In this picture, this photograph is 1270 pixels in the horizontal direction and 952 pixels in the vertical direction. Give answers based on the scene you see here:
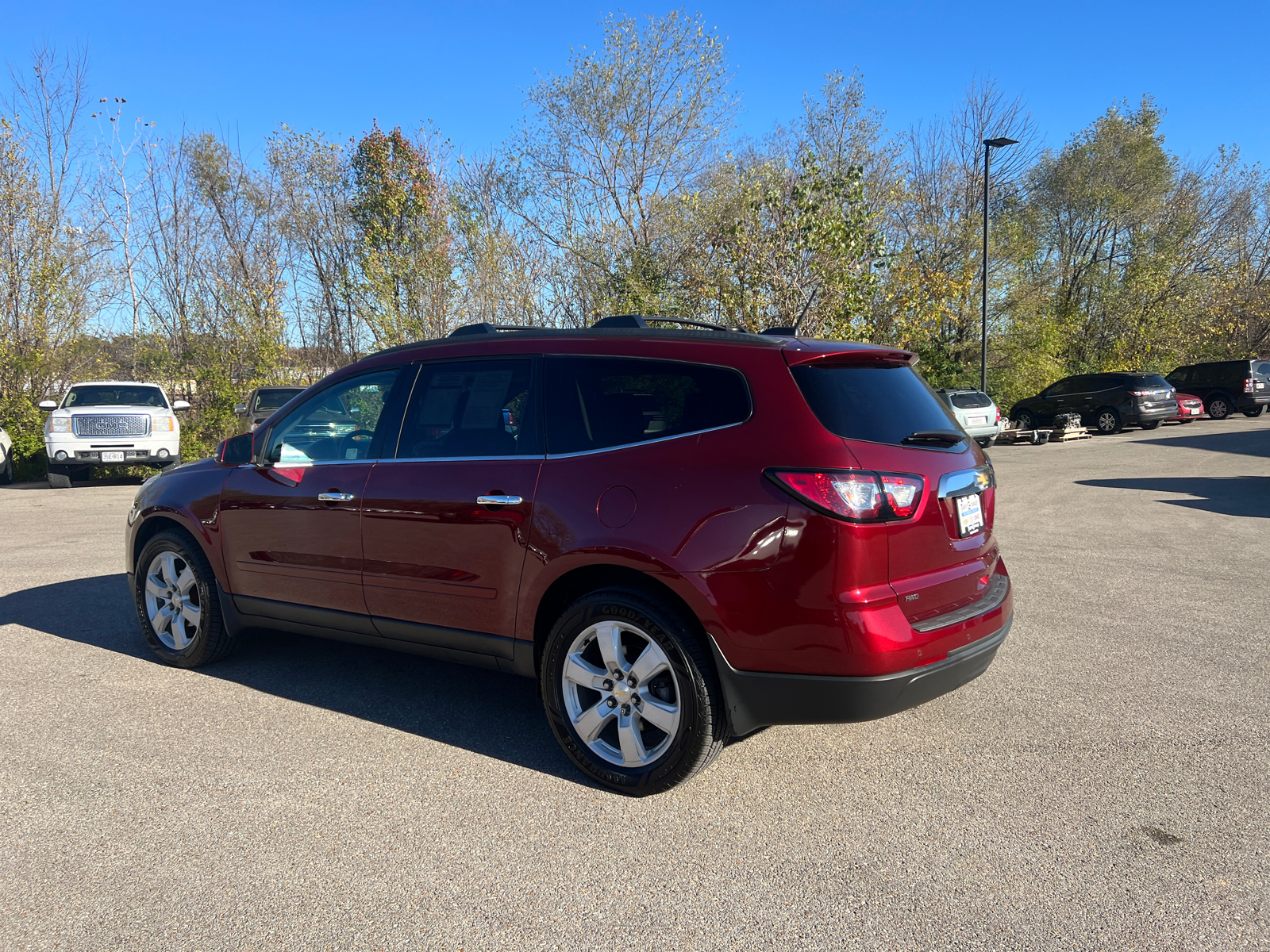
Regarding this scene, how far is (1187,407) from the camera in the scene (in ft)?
90.7

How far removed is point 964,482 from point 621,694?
1.59 metres

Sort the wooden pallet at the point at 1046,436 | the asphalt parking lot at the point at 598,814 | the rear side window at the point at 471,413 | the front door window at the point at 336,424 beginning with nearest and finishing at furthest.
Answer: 1. the asphalt parking lot at the point at 598,814
2. the rear side window at the point at 471,413
3. the front door window at the point at 336,424
4. the wooden pallet at the point at 1046,436

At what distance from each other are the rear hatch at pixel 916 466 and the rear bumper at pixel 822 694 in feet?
0.70

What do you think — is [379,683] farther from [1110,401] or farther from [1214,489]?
[1110,401]

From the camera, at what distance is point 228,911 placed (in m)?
2.70

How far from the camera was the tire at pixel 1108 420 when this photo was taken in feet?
85.6

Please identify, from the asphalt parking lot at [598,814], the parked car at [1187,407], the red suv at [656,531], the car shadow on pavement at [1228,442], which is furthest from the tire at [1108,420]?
the red suv at [656,531]

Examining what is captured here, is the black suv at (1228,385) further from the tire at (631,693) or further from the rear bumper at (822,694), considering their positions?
the tire at (631,693)

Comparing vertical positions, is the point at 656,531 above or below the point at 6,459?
below

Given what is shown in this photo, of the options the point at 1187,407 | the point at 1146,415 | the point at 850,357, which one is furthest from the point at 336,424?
the point at 1187,407

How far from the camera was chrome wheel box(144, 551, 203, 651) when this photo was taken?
510 cm

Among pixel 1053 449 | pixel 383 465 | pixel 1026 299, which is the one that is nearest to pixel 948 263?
pixel 1026 299

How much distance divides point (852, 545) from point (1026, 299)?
30.9m

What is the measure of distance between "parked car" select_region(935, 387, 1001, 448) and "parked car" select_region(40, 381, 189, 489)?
17.5 meters
